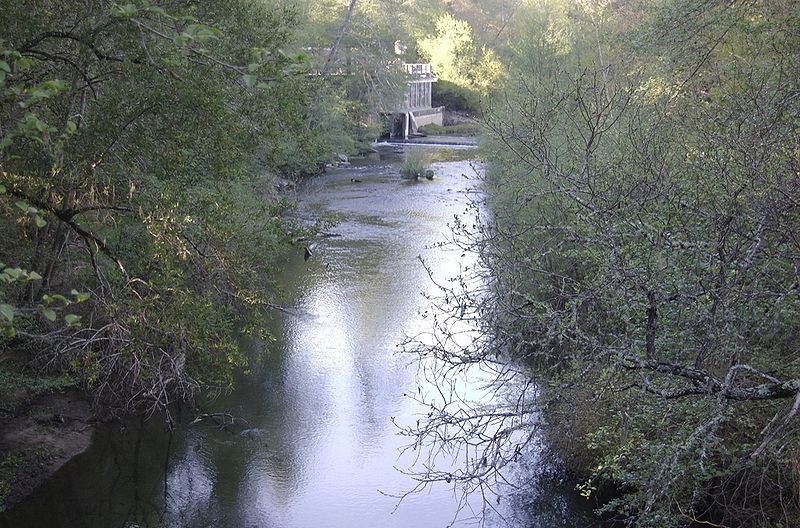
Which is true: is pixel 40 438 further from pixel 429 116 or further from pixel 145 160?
pixel 429 116

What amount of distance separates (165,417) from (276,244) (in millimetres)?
3092

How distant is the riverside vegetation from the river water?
71 centimetres

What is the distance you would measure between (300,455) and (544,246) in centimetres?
432

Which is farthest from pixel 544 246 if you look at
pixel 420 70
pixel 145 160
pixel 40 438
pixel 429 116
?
pixel 429 116

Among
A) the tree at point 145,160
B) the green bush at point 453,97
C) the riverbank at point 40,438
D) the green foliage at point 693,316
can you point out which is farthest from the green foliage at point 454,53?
the green foliage at point 693,316

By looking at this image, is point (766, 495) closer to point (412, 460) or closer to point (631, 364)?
point (631, 364)

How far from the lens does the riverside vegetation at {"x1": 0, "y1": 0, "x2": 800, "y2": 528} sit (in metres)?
5.57

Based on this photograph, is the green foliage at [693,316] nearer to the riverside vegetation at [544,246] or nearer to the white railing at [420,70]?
the riverside vegetation at [544,246]

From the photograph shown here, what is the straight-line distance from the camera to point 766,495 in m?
6.61

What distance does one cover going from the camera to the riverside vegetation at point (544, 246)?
5570 millimetres

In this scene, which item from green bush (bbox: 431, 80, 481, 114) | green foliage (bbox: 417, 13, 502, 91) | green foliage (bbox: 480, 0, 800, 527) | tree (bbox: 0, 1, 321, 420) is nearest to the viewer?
green foliage (bbox: 480, 0, 800, 527)

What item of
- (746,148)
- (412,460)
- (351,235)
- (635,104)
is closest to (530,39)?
(351,235)

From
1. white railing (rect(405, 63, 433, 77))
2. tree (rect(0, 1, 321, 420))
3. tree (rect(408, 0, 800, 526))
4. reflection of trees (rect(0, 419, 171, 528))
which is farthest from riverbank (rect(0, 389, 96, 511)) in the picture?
white railing (rect(405, 63, 433, 77))

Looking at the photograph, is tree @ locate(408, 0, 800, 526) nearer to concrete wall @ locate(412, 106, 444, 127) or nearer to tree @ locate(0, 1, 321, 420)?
tree @ locate(0, 1, 321, 420)
